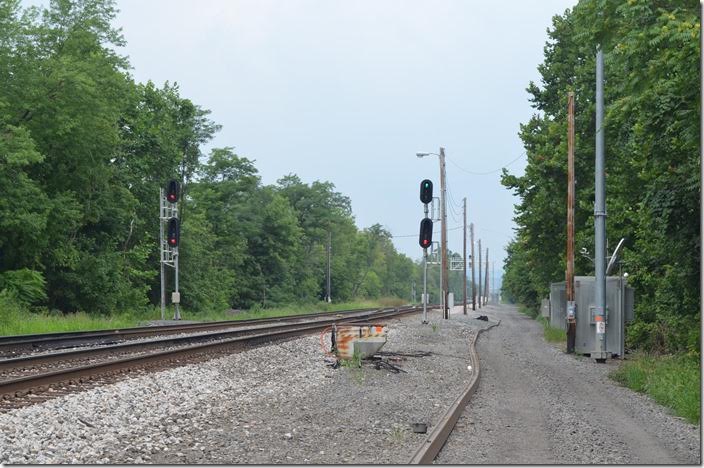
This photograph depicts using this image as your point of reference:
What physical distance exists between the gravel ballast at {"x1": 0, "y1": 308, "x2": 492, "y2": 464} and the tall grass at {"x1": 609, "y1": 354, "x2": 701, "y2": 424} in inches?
138

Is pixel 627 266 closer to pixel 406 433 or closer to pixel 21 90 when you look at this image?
pixel 406 433

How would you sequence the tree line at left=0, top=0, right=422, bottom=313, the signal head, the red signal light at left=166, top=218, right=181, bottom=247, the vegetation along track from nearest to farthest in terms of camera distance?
the vegetation along track, the signal head, the red signal light at left=166, top=218, right=181, bottom=247, the tree line at left=0, top=0, right=422, bottom=313

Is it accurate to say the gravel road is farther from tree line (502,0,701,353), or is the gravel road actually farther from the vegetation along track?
the vegetation along track

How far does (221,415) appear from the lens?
33.2 ft

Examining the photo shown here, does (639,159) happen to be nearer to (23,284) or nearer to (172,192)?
(172,192)

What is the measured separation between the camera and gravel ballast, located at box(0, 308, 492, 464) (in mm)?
7891

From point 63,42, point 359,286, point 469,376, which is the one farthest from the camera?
point 359,286

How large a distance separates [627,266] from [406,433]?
58.6 feet

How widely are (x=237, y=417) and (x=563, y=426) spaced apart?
14.2 feet

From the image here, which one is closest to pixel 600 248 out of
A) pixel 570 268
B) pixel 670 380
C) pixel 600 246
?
pixel 600 246

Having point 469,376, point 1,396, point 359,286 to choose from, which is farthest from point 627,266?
point 359,286

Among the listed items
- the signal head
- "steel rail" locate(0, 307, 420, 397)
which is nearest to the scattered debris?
"steel rail" locate(0, 307, 420, 397)

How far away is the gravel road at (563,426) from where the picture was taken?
8680 millimetres

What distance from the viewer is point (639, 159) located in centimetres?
1941
